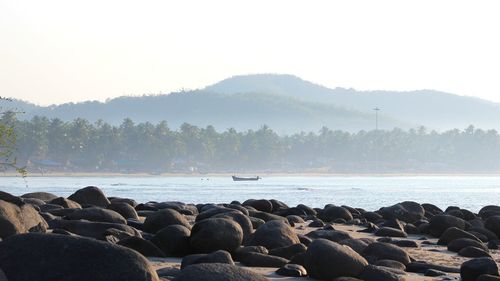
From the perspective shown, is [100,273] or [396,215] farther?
[396,215]

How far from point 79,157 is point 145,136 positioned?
13846 mm

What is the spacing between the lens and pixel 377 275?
38.6 ft

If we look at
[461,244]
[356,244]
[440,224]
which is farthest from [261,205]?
[356,244]

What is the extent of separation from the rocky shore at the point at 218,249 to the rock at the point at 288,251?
0.01m

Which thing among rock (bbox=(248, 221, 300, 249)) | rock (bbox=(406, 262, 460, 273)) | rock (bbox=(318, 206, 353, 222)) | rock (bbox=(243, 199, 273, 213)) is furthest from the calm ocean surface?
rock (bbox=(406, 262, 460, 273))

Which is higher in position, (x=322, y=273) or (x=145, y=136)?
(x=145, y=136)

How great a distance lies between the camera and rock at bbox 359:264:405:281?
11.7m

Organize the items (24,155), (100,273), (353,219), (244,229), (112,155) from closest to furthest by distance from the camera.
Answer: (100,273) → (244,229) → (353,219) → (24,155) → (112,155)

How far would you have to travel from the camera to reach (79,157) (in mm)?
181250

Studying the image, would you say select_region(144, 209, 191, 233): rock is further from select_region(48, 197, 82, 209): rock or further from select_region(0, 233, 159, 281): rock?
select_region(0, 233, 159, 281): rock

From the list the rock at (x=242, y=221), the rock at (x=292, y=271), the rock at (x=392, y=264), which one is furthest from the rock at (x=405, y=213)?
the rock at (x=292, y=271)

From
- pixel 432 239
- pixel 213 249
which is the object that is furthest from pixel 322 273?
pixel 432 239

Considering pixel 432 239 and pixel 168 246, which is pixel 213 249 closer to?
pixel 168 246

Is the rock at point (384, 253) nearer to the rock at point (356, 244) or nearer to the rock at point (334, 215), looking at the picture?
the rock at point (356, 244)
